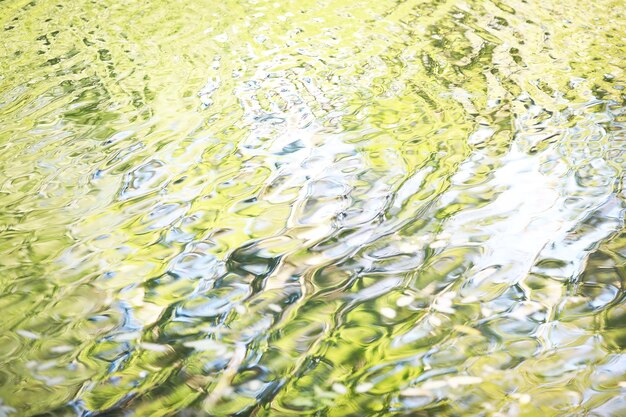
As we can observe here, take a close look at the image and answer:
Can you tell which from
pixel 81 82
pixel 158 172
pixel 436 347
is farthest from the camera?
pixel 81 82

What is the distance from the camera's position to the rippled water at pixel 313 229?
1.40 metres

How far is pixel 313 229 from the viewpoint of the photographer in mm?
1955

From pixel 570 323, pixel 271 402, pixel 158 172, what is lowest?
pixel 570 323

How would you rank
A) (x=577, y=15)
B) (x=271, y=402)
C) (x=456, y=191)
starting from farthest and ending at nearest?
(x=577, y=15) → (x=456, y=191) → (x=271, y=402)

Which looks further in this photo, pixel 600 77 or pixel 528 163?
pixel 600 77

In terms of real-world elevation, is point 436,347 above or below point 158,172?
below

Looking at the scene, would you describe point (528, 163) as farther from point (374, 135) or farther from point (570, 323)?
point (570, 323)

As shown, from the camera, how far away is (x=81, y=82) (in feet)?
10.3

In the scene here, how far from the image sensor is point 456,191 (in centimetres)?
215

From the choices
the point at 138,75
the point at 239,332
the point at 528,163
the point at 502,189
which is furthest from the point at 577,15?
the point at 239,332

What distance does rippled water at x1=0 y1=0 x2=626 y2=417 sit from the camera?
1401 millimetres

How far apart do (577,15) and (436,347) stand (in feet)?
12.4

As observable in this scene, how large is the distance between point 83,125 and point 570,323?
2.31 metres

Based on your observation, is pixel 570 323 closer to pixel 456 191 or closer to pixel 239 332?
pixel 456 191
